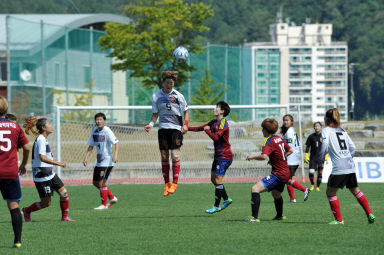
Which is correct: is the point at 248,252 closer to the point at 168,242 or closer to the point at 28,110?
the point at 168,242

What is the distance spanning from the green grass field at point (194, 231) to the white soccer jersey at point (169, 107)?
1.74 metres

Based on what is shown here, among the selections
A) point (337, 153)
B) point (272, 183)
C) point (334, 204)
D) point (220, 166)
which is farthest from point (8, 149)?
point (334, 204)

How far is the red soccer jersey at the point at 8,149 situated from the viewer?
8914 mm

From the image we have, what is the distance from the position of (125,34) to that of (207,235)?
99.7 feet

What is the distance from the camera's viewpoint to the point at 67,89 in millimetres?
40250

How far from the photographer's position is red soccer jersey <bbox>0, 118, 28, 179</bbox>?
351 inches

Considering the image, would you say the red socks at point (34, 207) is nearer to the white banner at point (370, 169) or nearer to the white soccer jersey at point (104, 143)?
the white soccer jersey at point (104, 143)

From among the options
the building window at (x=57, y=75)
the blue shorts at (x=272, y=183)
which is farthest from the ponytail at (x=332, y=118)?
the building window at (x=57, y=75)

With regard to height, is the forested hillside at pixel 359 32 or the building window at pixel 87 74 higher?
the forested hillside at pixel 359 32

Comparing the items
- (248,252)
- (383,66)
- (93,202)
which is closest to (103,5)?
(383,66)

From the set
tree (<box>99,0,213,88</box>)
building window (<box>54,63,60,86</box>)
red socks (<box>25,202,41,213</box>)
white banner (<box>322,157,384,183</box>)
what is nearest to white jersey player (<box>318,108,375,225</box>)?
red socks (<box>25,202,41,213</box>)

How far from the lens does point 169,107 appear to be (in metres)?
12.9

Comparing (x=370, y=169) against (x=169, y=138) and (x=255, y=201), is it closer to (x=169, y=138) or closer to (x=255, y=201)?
(x=169, y=138)

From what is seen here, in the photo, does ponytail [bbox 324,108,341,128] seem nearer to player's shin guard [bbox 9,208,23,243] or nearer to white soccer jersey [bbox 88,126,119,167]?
player's shin guard [bbox 9,208,23,243]
